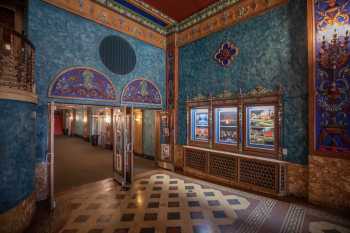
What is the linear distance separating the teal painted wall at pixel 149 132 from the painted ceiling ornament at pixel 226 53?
13.5ft

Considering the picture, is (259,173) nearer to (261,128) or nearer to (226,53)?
(261,128)

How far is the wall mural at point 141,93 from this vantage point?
5.50m

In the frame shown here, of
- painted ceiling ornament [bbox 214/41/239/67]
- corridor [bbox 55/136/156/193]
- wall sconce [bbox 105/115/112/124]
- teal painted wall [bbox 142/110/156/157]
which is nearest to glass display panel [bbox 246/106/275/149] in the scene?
painted ceiling ornament [bbox 214/41/239/67]

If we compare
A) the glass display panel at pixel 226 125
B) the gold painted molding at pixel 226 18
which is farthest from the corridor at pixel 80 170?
the gold painted molding at pixel 226 18

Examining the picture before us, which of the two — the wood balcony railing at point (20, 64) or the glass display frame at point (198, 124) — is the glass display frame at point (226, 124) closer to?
the glass display frame at point (198, 124)

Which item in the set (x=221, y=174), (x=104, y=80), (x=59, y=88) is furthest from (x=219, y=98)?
(x=59, y=88)

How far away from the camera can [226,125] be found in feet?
17.0

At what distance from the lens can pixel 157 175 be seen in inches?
218

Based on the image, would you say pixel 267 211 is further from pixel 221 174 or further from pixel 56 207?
pixel 56 207

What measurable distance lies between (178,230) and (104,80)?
14.4 ft

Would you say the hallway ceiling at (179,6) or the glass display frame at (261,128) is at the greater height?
the hallway ceiling at (179,6)

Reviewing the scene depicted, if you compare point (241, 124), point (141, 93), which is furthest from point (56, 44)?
point (241, 124)

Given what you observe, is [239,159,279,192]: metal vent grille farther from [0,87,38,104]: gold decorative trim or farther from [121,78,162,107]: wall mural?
[0,87,38,104]: gold decorative trim

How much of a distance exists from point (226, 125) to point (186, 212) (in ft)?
9.61
